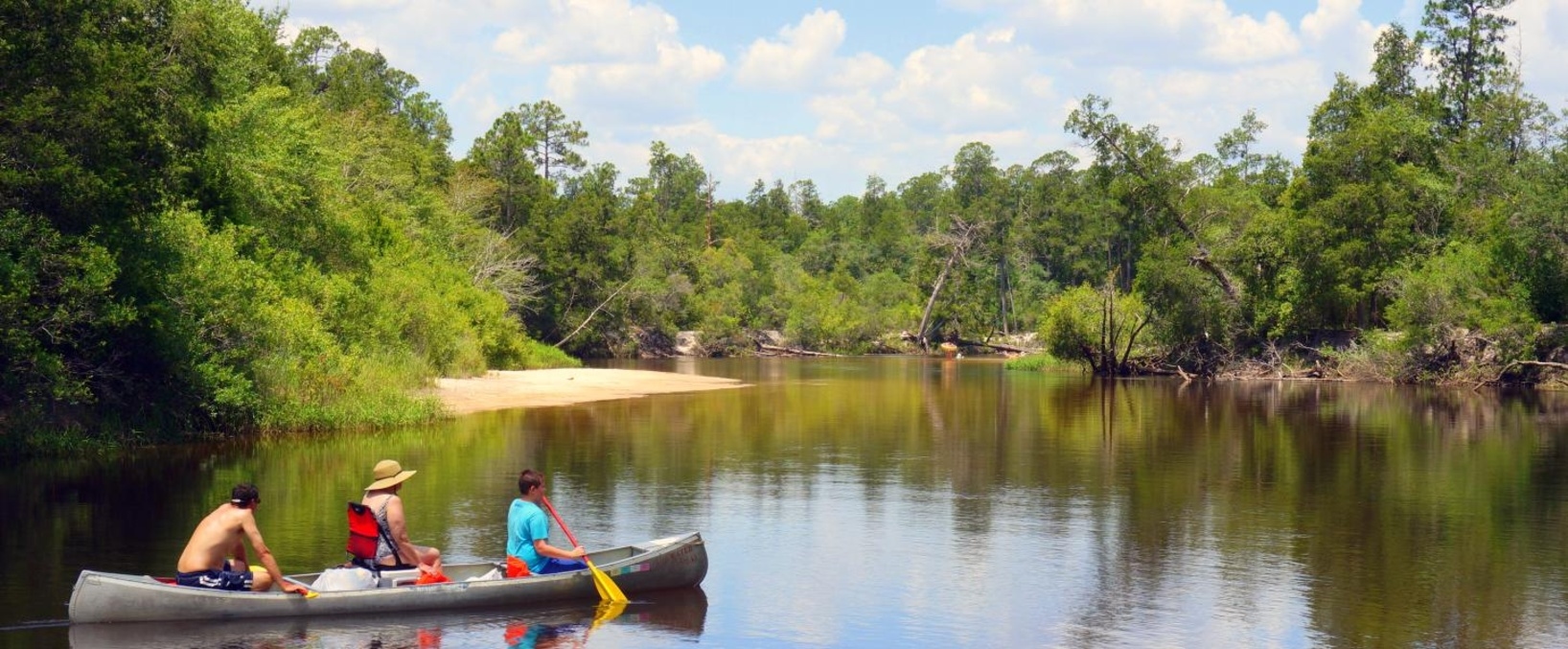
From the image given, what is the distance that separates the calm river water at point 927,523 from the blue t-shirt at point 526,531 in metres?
0.60

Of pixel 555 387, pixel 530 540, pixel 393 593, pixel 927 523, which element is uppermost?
pixel 555 387

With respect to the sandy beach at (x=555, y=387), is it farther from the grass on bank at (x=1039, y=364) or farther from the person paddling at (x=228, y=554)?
the person paddling at (x=228, y=554)

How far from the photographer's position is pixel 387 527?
1516 centimetres

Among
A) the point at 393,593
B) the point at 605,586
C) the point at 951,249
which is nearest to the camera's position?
the point at 393,593

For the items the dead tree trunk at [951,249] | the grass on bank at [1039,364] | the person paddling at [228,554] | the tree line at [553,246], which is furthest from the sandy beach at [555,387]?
the dead tree trunk at [951,249]

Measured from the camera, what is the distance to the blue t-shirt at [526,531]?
50.7 ft

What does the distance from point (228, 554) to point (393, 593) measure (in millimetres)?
1729

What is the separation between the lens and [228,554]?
566 inches

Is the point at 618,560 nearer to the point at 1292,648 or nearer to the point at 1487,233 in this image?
the point at 1292,648

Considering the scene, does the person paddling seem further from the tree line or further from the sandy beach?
the sandy beach

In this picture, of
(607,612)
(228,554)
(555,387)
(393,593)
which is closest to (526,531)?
(607,612)

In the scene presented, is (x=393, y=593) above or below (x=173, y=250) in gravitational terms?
below

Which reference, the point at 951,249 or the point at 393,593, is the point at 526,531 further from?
the point at 951,249

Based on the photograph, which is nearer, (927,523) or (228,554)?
(228,554)
